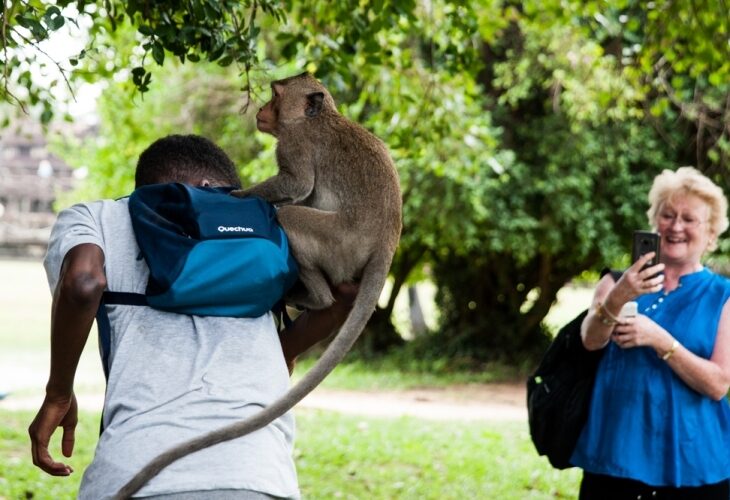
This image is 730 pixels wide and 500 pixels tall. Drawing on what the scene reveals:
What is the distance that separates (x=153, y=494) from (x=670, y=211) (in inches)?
103

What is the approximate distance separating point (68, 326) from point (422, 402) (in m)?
12.0

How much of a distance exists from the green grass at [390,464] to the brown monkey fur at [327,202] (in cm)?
387

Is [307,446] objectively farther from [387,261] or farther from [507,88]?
[507,88]

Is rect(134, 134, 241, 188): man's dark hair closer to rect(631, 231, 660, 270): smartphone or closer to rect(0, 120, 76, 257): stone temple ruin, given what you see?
rect(631, 231, 660, 270): smartphone

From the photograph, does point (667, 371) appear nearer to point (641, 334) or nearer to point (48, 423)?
point (641, 334)

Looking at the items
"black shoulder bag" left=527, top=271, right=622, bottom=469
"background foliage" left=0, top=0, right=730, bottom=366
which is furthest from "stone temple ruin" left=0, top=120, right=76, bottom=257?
"black shoulder bag" left=527, top=271, right=622, bottom=469

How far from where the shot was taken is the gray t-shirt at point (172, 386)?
6.81 feet

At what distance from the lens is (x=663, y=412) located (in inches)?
147

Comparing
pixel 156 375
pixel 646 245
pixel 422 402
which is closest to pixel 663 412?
pixel 646 245

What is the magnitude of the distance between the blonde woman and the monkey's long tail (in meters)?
1.24

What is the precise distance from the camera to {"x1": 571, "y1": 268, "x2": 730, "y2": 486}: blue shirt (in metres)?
3.65

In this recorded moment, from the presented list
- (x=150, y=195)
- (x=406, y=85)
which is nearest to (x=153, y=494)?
(x=150, y=195)

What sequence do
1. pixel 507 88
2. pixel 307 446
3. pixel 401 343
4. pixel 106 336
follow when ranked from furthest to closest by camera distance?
pixel 401 343
pixel 507 88
pixel 307 446
pixel 106 336

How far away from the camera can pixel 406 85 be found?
795 centimetres
